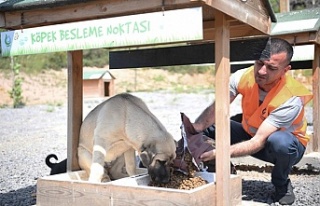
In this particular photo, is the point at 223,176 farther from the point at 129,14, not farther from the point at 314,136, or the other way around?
the point at 314,136

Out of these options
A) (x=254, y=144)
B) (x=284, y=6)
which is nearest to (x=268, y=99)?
(x=254, y=144)

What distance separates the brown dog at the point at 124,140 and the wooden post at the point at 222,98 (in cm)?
44

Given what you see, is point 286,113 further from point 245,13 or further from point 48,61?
point 48,61

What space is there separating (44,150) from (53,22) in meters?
5.37

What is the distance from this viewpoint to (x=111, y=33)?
272 centimetres

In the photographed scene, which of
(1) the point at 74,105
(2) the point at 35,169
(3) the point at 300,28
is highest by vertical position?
(3) the point at 300,28

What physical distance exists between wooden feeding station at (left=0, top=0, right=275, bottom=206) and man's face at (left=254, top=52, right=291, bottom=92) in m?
0.42

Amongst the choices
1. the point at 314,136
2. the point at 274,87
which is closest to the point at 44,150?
the point at 314,136

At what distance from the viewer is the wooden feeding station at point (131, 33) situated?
8.49ft

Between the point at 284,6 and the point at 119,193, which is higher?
the point at 284,6

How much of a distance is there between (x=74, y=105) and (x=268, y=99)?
1.76 m

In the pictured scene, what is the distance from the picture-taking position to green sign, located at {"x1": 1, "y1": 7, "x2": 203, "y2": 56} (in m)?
2.50

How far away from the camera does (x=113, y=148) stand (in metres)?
3.51

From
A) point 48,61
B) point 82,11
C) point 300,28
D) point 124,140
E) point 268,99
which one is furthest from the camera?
point 48,61
